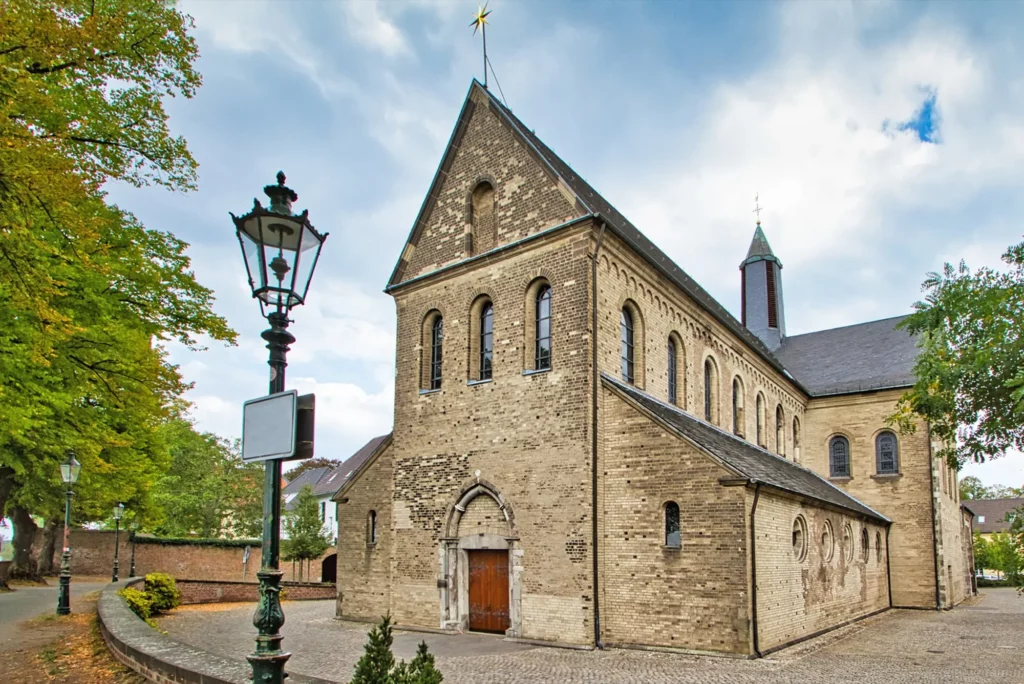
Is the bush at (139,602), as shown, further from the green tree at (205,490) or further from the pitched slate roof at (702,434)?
the green tree at (205,490)

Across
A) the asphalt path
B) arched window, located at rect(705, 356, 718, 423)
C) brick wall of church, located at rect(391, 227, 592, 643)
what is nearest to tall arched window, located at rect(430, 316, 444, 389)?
brick wall of church, located at rect(391, 227, 592, 643)

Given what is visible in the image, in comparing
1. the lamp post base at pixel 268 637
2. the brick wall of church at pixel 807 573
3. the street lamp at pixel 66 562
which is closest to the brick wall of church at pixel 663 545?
the brick wall of church at pixel 807 573

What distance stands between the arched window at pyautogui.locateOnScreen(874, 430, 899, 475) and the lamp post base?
91.3ft

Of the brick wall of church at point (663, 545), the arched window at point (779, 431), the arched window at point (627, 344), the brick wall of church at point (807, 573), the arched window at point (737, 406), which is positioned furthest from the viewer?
the arched window at point (779, 431)

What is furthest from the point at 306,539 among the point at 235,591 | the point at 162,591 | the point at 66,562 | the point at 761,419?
the point at 761,419

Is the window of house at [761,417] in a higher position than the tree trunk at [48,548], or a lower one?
higher

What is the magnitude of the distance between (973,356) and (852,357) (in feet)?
66.5

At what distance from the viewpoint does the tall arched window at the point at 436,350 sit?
1848 cm

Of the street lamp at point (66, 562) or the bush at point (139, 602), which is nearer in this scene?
the street lamp at point (66, 562)

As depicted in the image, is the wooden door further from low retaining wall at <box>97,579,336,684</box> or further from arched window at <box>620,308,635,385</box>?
low retaining wall at <box>97,579,336,684</box>

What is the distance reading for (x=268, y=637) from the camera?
5.23m

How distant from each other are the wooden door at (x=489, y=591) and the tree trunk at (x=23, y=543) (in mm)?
21371

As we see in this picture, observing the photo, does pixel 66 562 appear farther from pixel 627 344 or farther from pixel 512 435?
pixel 627 344

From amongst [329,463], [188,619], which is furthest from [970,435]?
[329,463]
